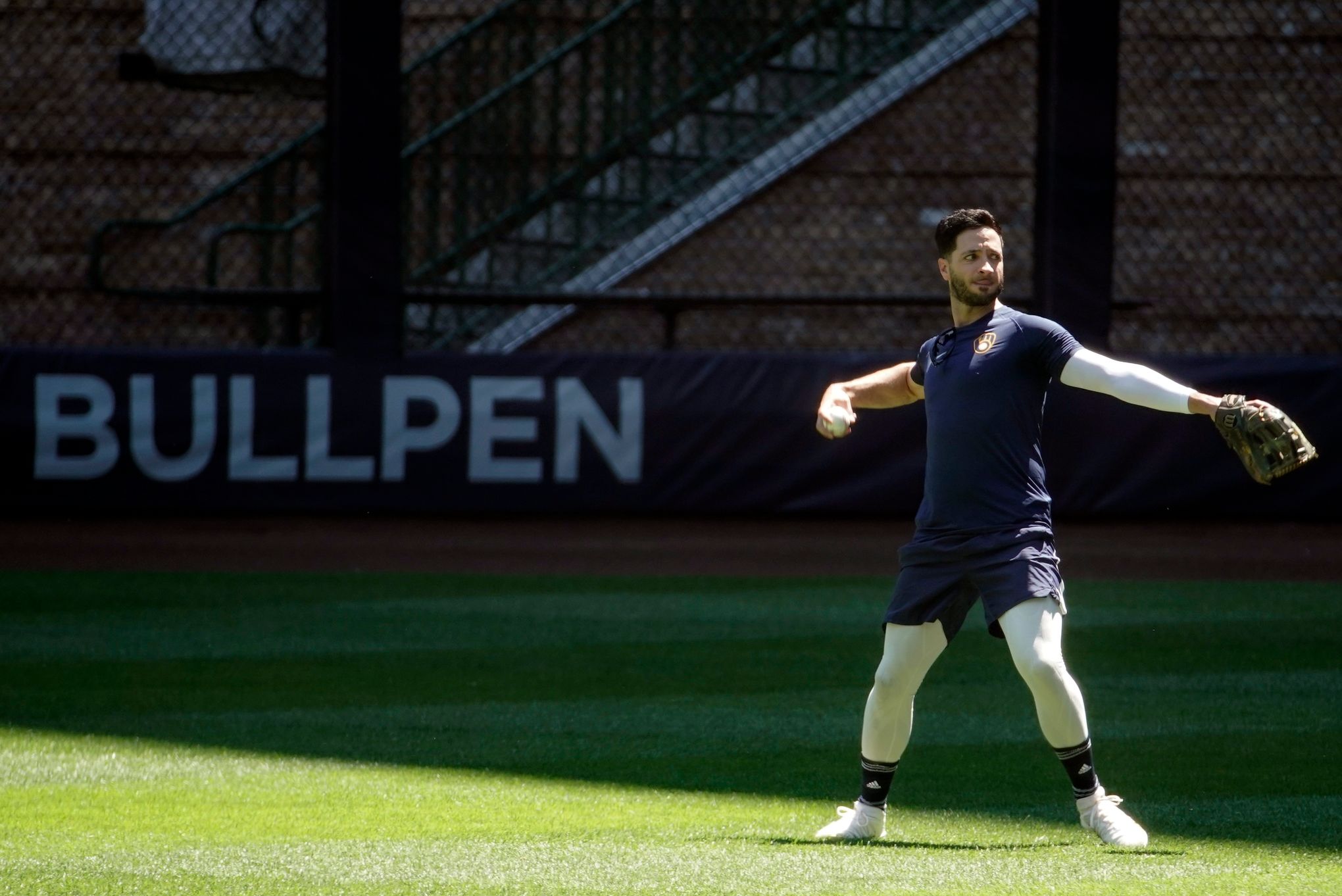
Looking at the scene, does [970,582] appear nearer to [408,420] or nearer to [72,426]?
[408,420]

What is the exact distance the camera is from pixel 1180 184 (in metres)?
15.4

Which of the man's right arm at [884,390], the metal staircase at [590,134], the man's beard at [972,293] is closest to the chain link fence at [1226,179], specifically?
the metal staircase at [590,134]

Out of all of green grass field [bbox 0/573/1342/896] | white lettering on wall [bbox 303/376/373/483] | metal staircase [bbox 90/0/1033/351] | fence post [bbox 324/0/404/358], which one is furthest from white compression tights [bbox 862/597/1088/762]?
metal staircase [bbox 90/0/1033/351]

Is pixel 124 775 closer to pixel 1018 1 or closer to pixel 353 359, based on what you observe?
pixel 353 359

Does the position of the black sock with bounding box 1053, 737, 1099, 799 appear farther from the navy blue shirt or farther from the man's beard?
the man's beard

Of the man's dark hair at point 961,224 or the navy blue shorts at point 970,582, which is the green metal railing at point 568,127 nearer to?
the man's dark hair at point 961,224

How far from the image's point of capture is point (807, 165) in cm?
1485

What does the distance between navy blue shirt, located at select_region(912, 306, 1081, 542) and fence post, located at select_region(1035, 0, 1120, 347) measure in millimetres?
6845

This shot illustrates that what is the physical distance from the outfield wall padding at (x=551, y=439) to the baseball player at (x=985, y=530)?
6.40 metres

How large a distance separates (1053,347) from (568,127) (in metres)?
10.4

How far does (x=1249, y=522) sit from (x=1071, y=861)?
748 centimetres

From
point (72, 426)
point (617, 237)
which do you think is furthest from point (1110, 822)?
point (617, 237)

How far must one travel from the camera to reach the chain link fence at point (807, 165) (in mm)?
14531

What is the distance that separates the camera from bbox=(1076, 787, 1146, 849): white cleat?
14.8 ft
